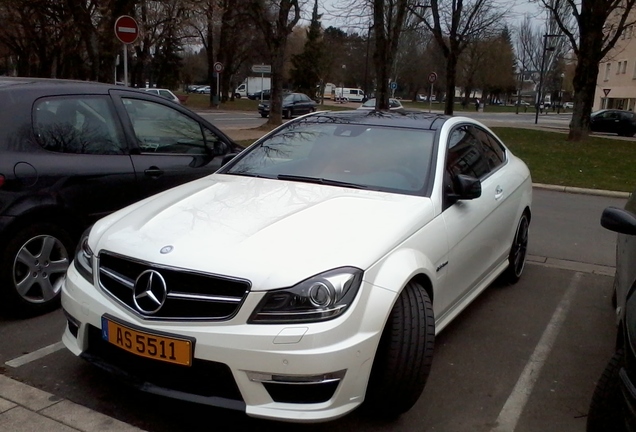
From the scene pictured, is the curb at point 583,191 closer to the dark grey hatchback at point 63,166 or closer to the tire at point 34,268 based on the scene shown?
the dark grey hatchback at point 63,166

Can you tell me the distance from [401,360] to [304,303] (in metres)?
0.60

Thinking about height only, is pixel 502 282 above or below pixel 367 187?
below

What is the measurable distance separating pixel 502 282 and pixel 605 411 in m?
3.10

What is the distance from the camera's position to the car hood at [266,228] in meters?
3.01

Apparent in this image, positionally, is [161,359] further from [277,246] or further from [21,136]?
[21,136]

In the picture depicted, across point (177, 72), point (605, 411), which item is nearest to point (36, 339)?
Answer: point (605, 411)

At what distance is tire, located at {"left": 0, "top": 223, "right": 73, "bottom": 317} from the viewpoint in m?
4.38

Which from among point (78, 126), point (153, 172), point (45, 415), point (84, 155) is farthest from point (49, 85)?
point (45, 415)

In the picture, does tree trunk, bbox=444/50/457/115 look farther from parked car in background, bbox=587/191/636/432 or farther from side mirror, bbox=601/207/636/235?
side mirror, bbox=601/207/636/235

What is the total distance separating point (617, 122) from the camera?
32.6 m

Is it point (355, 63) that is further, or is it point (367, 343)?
point (355, 63)

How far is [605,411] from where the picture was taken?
279 cm

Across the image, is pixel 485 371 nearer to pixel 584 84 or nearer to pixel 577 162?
pixel 577 162

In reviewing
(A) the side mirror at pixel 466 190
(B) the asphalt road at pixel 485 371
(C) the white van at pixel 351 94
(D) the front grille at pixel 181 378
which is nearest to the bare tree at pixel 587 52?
(B) the asphalt road at pixel 485 371
